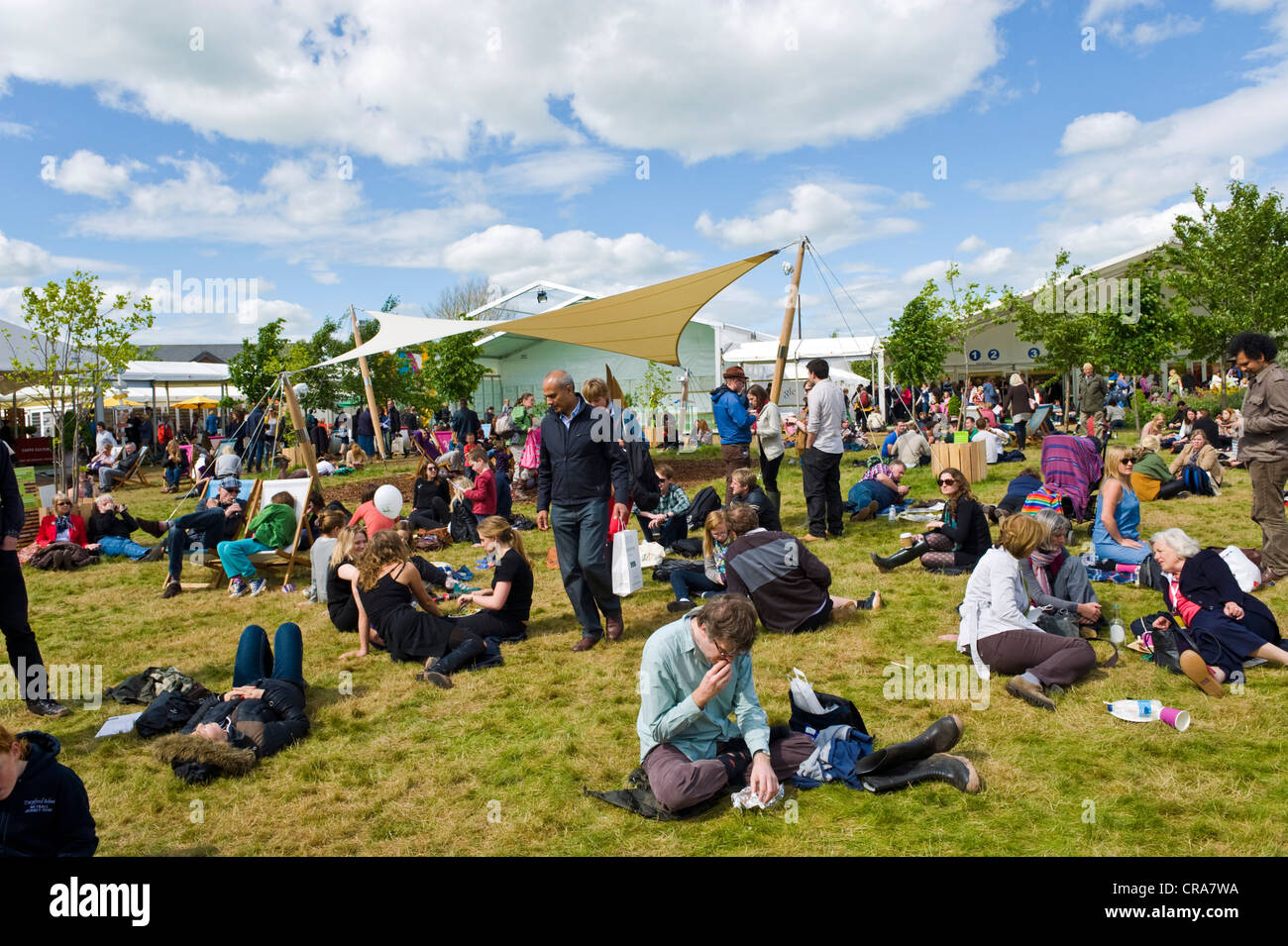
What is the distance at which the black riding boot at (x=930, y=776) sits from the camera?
3607mm

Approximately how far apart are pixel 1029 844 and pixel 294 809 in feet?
10.3

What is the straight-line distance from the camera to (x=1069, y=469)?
8.54m

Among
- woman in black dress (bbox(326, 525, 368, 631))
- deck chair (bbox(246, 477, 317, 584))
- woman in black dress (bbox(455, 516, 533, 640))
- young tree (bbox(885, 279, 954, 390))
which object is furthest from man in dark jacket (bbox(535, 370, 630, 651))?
young tree (bbox(885, 279, 954, 390))

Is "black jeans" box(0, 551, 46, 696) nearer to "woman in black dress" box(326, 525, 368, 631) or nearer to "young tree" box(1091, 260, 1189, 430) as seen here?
"woman in black dress" box(326, 525, 368, 631)

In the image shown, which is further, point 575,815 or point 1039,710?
point 1039,710

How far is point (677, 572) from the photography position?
7.04 metres

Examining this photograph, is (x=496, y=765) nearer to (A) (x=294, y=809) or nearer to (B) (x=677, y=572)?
(A) (x=294, y=809)

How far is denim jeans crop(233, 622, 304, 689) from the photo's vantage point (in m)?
4.94

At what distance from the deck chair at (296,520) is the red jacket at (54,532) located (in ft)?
9.84

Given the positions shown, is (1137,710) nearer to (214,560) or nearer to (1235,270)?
(214,560)

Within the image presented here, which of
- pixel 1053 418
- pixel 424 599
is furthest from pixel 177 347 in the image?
pixel 424 599

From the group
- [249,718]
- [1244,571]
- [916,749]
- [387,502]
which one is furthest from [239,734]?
[1244,571]

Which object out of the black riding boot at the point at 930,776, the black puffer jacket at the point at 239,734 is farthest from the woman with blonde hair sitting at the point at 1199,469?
the black puffer jacket at the point at 239,734

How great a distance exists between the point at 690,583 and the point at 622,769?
3.02 m
